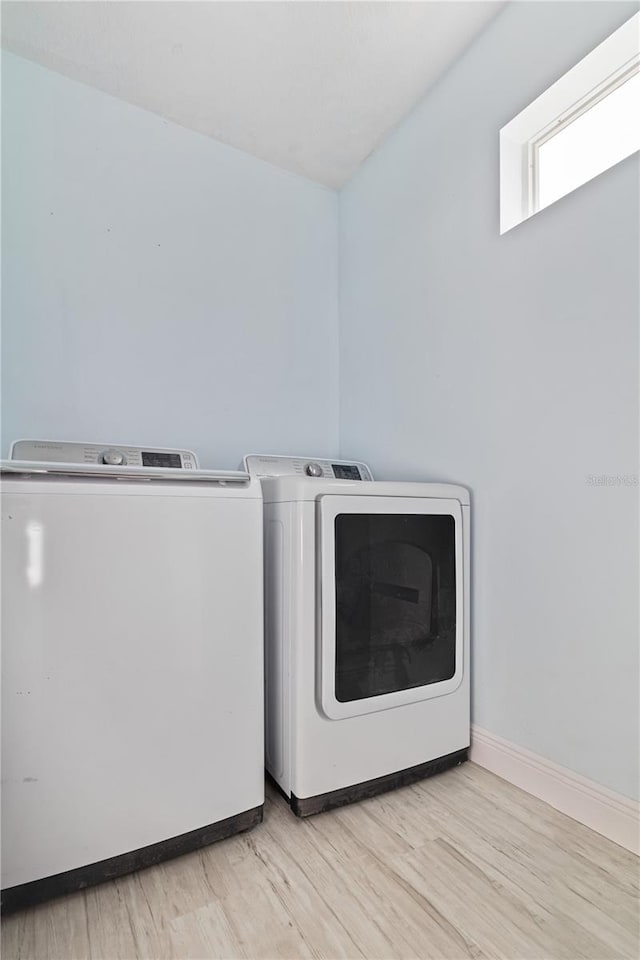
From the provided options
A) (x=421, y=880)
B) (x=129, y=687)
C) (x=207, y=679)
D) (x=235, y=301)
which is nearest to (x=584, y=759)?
(x=421, y=880)

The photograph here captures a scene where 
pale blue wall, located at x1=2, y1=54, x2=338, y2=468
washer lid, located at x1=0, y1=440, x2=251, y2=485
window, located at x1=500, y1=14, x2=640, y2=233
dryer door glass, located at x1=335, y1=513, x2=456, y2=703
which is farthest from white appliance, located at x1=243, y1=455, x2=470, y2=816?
window, located at x1=500, y1=14, x2=640, y2=233

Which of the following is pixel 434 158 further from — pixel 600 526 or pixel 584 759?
pixel 584 759

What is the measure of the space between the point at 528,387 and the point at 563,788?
41.0 inches

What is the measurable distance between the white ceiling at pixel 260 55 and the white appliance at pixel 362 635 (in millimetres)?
1436

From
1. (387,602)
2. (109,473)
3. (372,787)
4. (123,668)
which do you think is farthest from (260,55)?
(372,787)

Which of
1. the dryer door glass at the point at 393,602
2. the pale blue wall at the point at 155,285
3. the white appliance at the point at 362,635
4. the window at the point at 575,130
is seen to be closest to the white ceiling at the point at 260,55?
the pale blue wall at the point at 155,285

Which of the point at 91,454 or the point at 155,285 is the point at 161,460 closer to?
the point at 91,454

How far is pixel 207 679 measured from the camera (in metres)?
1.14

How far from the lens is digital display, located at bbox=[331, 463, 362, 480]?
6.34 feet

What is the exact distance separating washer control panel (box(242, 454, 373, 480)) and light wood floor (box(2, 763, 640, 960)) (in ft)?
3.39

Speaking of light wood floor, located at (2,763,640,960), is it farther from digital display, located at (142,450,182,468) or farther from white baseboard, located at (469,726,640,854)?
digital display, located at (142,450,182,468)

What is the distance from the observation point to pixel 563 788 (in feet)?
4.16

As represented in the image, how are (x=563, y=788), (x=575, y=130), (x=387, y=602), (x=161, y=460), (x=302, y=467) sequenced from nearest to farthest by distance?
(x=563, y=788), (x=387, y=602), (x=575, y=130), (x=161, y=460), (x=302, y=467)

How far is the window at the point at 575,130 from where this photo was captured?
4.27 feet
